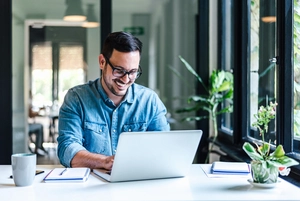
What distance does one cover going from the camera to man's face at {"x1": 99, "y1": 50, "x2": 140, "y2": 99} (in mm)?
2079

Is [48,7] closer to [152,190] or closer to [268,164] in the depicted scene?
[152,190]

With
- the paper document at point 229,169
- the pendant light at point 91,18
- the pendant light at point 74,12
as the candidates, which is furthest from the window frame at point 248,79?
the pendant light at point 74,12

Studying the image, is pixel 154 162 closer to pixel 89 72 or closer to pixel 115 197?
pixel 115 197

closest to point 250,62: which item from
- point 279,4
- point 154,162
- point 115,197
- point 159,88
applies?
point 279,4

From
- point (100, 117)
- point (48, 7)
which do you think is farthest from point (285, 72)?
point (48, 7)

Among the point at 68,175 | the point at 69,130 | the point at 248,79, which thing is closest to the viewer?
the point at 68,175

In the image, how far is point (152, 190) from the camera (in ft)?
4.94

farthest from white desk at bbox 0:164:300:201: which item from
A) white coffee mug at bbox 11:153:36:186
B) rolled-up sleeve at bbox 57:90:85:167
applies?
rolled-up sleeve at bbox 57:90:85:167

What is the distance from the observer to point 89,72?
4129mm

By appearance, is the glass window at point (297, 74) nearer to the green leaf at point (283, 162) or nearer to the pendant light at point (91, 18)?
the green leaf at point (283, 162)

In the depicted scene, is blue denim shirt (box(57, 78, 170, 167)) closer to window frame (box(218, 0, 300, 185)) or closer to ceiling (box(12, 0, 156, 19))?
A: window frame (box(218, 0, 300, 185))

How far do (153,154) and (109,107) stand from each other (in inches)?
25.4

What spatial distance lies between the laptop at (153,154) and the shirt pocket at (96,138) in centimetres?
43

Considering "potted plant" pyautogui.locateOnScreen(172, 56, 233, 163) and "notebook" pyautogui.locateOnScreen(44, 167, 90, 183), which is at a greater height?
"potted plant" pyautogui.locateOnScreen(172, 56, 233, 163)
